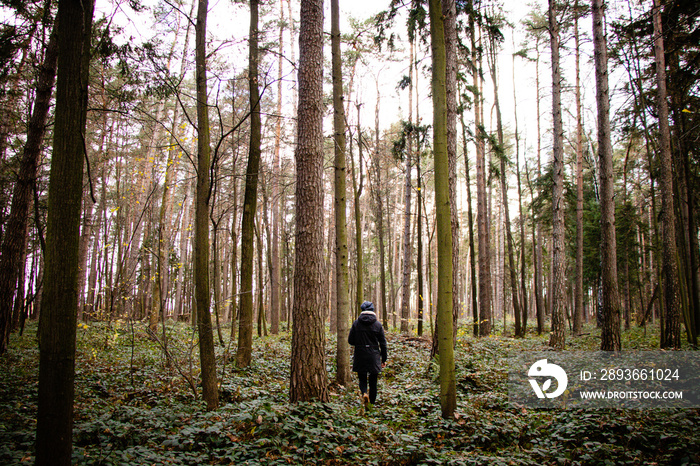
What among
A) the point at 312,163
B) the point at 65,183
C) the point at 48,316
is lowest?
the point at 48,316

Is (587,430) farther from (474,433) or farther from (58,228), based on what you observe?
(58,228)

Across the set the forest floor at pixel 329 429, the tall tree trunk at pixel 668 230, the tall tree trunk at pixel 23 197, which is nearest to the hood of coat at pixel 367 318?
the forest floor at pixel 329 429

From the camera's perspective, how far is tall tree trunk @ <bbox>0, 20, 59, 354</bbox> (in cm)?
753

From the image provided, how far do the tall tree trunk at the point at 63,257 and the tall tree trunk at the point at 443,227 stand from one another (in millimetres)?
4058

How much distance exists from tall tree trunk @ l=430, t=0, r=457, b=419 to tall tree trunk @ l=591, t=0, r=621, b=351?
6.19 m

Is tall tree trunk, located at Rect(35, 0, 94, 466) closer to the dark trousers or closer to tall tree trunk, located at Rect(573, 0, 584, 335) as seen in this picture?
the dark trousers

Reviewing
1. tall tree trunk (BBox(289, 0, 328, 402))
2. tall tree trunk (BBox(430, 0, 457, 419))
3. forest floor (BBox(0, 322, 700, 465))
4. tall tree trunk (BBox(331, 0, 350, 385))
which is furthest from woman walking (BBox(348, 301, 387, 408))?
tall tree trunk (BBox(430, 0, 457, 419))

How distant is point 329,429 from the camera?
438cm

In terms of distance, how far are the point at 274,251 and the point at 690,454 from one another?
14.8m

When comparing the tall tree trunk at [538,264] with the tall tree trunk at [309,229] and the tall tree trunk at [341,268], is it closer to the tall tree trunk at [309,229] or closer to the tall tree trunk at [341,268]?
the tall tree trunk at [341,268]

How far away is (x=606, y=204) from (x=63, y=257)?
431 inches

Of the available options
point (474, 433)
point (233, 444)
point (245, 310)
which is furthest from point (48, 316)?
point (245, 310)

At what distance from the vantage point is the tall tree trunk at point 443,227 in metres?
4.99

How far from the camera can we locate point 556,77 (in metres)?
11.2
